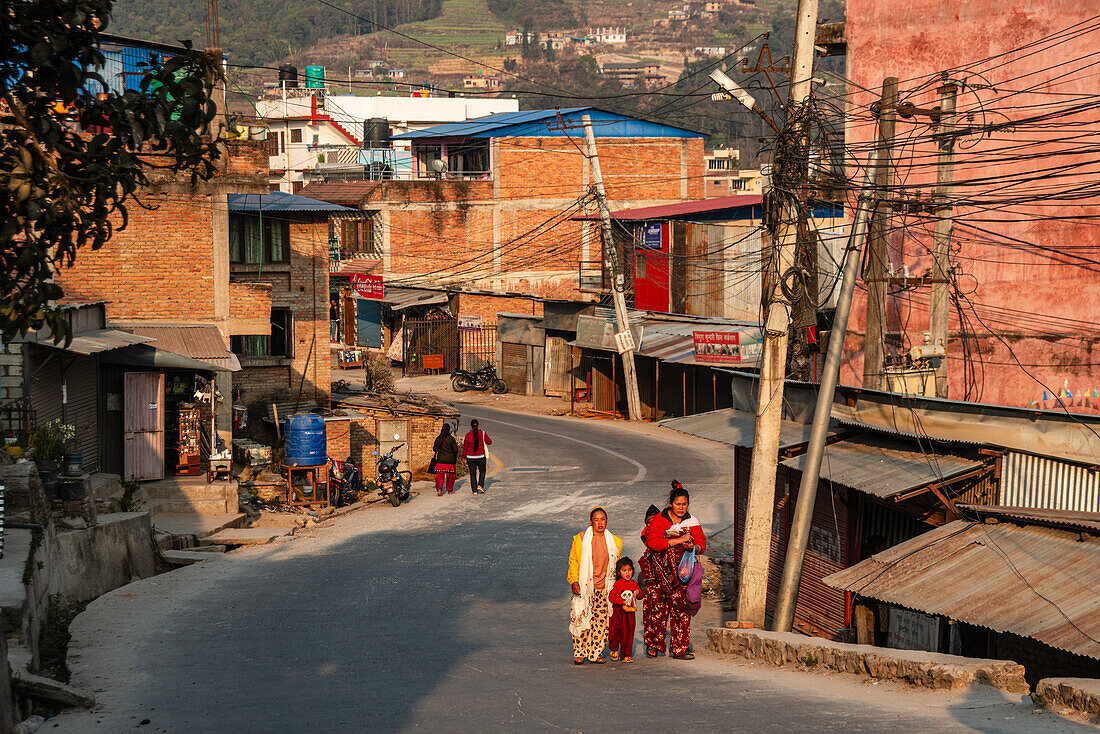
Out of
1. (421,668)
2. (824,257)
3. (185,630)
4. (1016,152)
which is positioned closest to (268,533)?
(185,630)

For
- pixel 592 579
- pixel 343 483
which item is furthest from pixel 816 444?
pixel 343 483

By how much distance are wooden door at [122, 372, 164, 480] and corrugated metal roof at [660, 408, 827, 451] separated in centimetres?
1118

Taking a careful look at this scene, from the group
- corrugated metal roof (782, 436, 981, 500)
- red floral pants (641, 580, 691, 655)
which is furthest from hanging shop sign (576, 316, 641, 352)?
red floral pants (641, 580, 691, 655)

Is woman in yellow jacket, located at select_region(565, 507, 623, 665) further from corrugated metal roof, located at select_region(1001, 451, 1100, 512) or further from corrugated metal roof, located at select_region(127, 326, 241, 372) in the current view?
corrugated metal roof, located at select_region(127, 326, 241, 372)

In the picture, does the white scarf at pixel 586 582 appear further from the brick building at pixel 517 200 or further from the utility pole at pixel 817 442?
the brick building at pixel 517 200

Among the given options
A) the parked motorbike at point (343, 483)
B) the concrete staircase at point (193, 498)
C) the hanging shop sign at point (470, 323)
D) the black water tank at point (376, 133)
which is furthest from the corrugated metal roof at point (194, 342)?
the black water tank at point (376, 133)

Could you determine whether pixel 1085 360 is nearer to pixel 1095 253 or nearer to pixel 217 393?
pixel 1095 253

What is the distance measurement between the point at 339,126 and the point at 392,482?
58926mm

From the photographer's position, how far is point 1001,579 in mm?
10344

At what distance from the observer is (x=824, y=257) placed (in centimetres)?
3684

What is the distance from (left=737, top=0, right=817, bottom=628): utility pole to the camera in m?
12.0

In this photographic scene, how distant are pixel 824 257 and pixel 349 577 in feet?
80.4

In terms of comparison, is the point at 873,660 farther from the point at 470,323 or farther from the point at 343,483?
the point at 470,323

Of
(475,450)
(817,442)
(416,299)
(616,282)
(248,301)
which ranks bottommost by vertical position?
(475,450)
